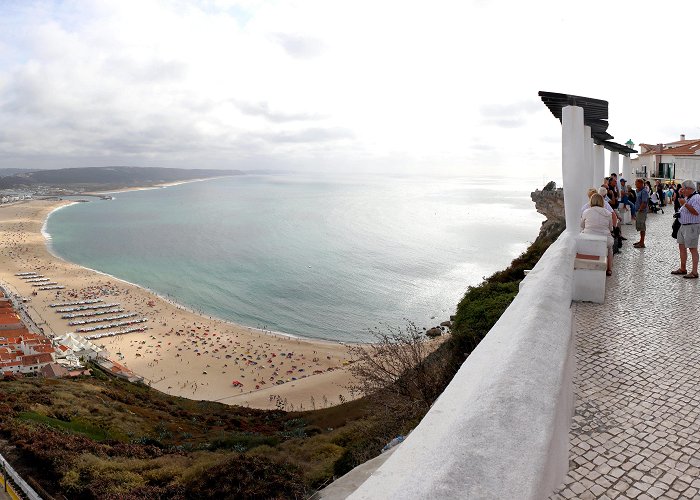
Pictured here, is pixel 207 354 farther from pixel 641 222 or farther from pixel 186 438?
pixel 641 222

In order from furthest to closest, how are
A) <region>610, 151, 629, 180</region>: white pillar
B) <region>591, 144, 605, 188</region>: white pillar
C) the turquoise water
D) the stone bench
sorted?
the turquoise water < <region>610, 151, 629, 180</region>: white pillar < <region>591, 144, 605, 188</region>: white pillar < the stone bench

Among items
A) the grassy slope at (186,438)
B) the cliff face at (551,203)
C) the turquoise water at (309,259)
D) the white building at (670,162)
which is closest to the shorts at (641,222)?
the grassy slope at (186,438)

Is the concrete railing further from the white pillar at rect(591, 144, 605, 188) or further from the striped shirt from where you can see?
the white pillar at rect(591, 144, 605, 188)

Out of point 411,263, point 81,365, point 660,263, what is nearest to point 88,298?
point 81,365

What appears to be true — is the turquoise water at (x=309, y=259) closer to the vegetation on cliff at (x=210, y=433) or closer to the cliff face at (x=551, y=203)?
the cliff face at (x=551, y=203)

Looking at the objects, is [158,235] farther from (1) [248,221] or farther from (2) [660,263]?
(2) [660,263]

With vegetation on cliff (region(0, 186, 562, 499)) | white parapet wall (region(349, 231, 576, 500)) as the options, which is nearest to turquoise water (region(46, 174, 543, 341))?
vegetation on cliff (region(0, 186, 562, 499))
